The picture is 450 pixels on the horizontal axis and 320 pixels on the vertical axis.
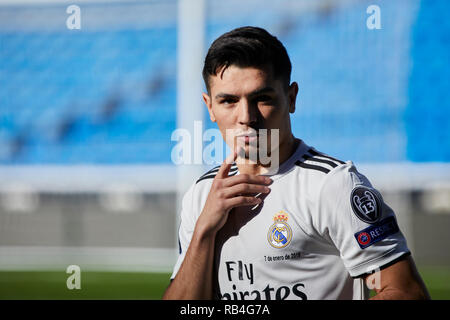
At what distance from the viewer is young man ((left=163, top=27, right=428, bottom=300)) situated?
1140 mm

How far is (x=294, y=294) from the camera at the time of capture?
3.96 ft

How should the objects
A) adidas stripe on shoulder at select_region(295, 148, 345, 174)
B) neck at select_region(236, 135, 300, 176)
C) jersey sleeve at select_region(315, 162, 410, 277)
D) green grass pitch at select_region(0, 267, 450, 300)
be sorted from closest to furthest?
1. jersey sleeve at select_region(315, 162, 410, 277)
2. adidas stripe on shoulder at select_region(295, 148, 345, 174)
3. neck at select_region(236, 135, 300, 176)
4. green grass pitch at select_region(0, 267, 450, 300)

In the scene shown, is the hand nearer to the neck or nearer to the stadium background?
the neck

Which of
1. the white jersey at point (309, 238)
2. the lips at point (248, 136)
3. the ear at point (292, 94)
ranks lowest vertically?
the white jersey at point (309, 238)

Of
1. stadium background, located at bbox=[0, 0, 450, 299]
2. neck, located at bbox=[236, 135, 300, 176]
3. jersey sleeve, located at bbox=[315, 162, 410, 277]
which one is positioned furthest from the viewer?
stadium background, located at bbox=[0, 0, 450, 299]

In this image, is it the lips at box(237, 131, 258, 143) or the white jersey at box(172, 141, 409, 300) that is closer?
the white jersey at box(172, 141, 409, 300)

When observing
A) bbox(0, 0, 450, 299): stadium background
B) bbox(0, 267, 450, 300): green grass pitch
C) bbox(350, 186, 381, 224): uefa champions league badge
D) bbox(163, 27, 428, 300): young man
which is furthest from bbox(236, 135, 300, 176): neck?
bbox(0, 0, 450, 299): stadium background

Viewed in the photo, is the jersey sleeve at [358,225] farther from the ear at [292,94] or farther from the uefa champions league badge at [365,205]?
the ear at [292,94]

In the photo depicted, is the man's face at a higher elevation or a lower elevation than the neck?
higher

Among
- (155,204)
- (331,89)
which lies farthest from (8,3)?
(331,89)

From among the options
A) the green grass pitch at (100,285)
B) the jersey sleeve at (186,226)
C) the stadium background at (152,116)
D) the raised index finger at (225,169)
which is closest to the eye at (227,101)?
the raised index finger at (225,169)

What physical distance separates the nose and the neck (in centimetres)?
12

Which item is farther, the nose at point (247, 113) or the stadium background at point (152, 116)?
the stadium background at point (152, 116)

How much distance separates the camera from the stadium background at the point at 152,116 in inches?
213
